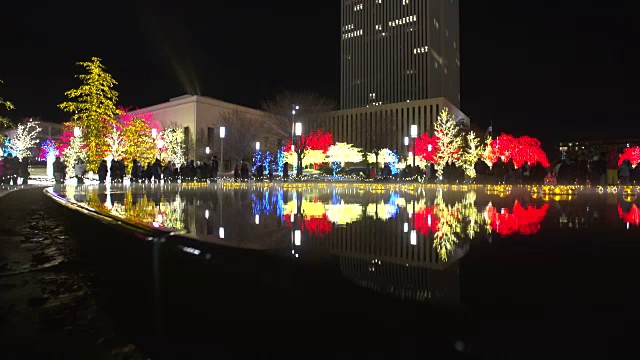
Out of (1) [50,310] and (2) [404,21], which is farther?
(2) [404,21]

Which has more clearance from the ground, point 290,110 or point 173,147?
point 290,110

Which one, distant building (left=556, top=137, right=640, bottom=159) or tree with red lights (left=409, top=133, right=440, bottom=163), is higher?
distant building (left=556, top=137, right=640, bottom=159)

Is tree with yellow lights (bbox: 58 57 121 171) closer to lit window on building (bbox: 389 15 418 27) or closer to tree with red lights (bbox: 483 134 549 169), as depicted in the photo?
tree with red lights (bbox: 483 134 549 169)

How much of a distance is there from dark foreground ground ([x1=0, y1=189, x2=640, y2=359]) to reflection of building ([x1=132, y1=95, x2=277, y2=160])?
53372mm

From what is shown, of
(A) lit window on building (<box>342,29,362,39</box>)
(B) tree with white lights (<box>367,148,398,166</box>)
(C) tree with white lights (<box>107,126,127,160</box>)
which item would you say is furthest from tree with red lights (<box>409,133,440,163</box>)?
(A) lit window on building (<box>342,29,362,39</box>)

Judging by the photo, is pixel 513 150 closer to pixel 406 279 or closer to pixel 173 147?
pixel 173 147

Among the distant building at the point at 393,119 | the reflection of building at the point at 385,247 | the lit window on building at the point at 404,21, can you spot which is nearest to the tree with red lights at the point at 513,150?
the distant building at the point at 393,119

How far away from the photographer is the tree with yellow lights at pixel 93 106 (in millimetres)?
26750

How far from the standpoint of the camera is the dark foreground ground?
238 cm

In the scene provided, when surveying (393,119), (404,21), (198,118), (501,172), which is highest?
(404,21)

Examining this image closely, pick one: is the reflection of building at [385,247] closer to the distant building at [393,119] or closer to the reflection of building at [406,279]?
the reflection of building at [406,279]

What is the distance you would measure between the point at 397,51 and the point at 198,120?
43234mm

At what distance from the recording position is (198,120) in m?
58.2

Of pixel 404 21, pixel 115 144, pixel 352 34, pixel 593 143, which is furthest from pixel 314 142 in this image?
pixel 593 143
